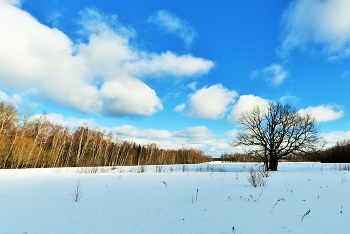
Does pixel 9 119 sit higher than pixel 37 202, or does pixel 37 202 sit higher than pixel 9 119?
pixel 9 119

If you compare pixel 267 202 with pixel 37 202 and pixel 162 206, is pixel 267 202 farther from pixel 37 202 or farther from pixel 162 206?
pixel 37 202

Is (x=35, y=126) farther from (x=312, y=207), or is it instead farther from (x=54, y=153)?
(x=312, y=207)

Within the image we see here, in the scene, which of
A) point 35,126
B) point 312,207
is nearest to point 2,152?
point 35,126

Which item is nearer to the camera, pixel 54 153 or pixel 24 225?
pixel 24 225

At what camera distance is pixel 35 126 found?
40.3 meters

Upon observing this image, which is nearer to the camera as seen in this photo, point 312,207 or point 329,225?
point 329,225

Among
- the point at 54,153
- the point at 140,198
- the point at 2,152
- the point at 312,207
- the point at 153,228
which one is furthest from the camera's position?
the point at 54,153

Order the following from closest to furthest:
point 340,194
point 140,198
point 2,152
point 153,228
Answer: point 153,228
point 140,198
point 340,194
point 2,152

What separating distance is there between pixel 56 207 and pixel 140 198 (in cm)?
193

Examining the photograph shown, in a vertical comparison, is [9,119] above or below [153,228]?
above

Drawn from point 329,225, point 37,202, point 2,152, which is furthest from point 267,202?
point 2,152

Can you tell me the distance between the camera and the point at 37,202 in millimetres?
4715

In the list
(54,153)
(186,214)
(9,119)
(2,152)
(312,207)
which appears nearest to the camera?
(186,214)

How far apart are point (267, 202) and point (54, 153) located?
43.0 meters
